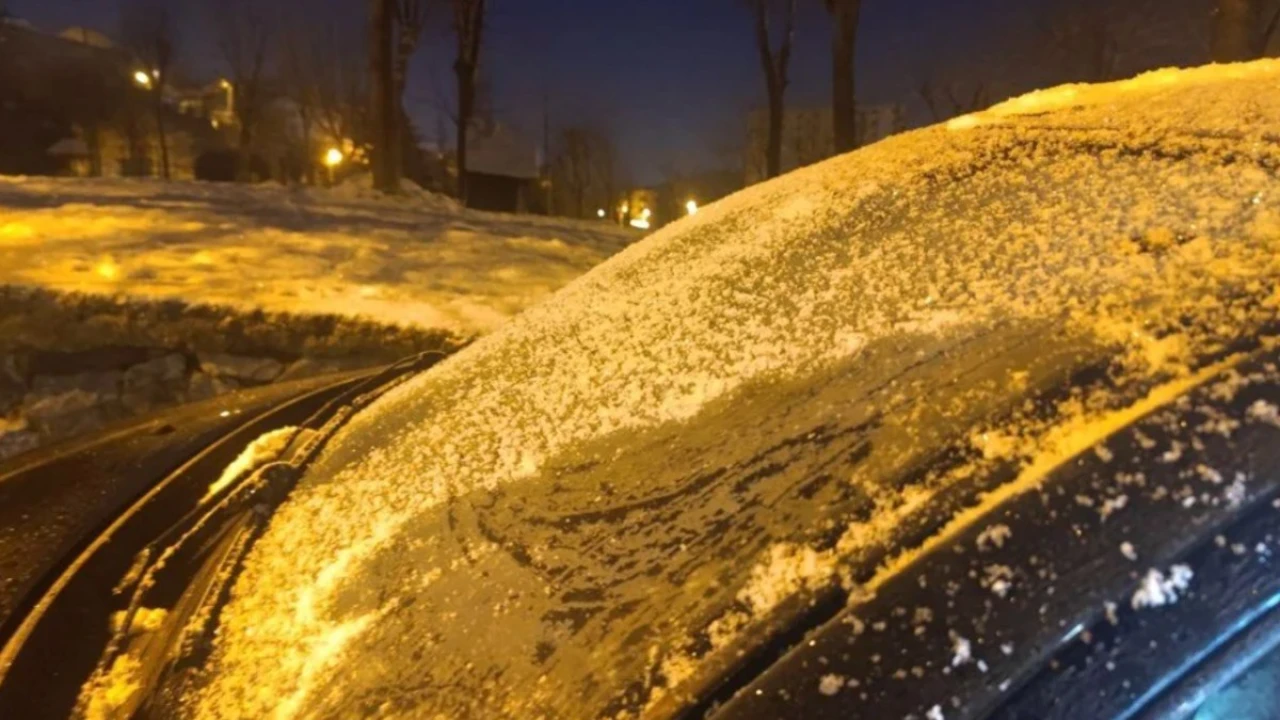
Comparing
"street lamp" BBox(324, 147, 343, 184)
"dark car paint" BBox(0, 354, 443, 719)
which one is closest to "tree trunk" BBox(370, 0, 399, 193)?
"dark car paint" BBox(0, 354, 443, 719)

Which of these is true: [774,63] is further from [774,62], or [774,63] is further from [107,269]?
[107,269]

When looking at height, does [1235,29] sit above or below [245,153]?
above

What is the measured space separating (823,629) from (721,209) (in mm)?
1790

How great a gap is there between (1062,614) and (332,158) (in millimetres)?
42077

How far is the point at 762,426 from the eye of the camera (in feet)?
5.08

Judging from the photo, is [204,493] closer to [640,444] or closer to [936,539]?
[640,444]

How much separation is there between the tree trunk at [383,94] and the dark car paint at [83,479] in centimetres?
1285

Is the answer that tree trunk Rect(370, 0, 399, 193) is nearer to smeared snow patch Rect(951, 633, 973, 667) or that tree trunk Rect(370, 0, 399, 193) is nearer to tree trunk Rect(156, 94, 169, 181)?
smeared snow patch Rect(951, 633, 973, 667)

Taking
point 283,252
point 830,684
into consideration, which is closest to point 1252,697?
point 830,684

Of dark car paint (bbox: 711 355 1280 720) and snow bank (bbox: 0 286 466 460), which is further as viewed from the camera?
snow bank (bbox: 0 286 466 460)

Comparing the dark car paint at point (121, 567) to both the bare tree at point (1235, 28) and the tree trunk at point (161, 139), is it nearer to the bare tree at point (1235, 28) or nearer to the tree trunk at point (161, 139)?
the bare tree at point (1235, 28)

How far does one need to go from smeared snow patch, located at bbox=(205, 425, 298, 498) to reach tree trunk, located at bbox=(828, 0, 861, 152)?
1376cm

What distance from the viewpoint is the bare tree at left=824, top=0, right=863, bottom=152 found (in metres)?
15.2

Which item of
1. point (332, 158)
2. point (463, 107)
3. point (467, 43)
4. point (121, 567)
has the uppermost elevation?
point (467, 43)
